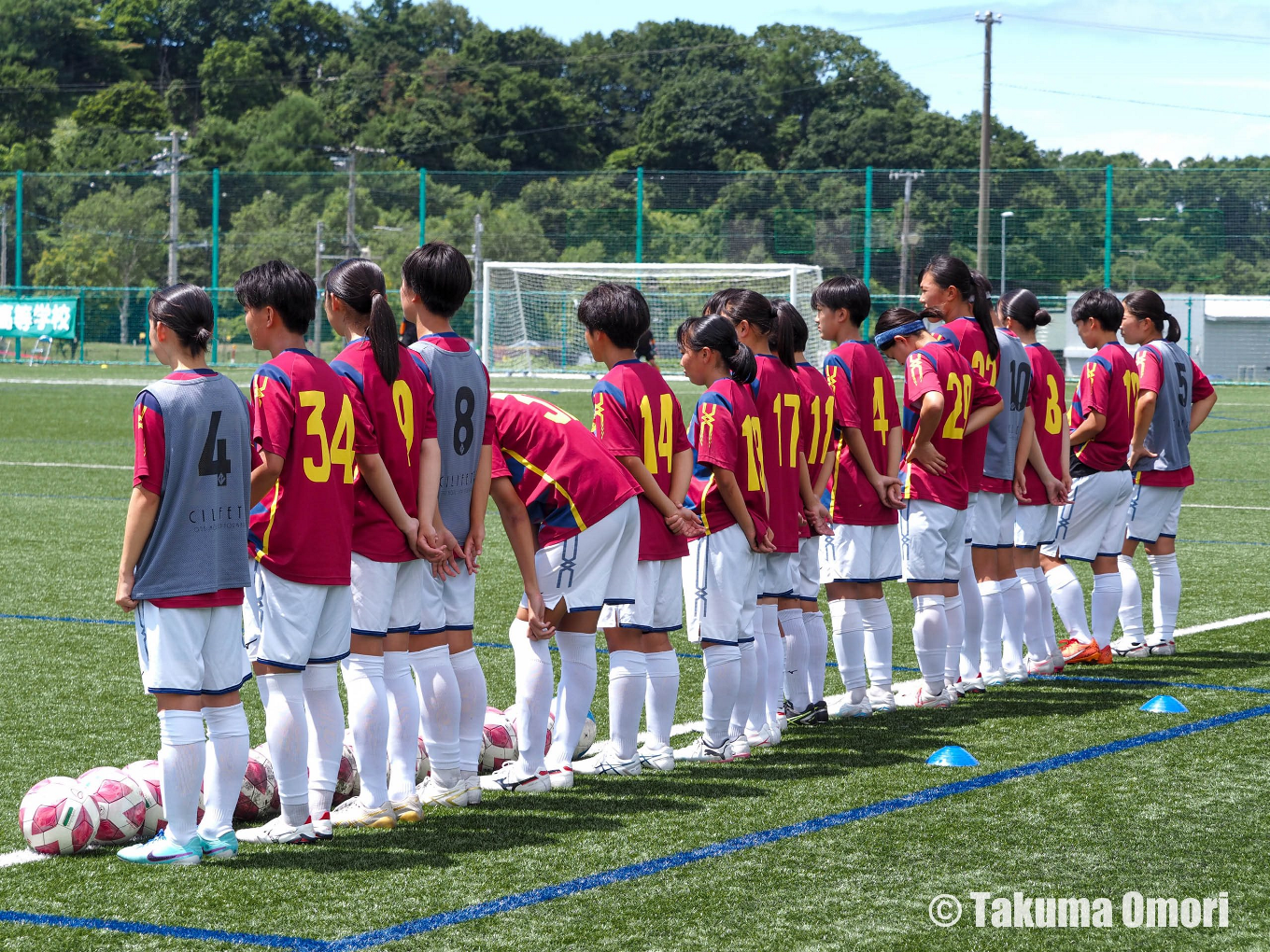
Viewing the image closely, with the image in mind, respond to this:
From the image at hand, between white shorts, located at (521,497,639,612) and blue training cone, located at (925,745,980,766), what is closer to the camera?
white shorts, located at (521,497,639,612)

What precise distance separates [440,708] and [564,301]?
1198 inches

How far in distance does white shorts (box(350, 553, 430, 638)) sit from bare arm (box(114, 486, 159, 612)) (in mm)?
738

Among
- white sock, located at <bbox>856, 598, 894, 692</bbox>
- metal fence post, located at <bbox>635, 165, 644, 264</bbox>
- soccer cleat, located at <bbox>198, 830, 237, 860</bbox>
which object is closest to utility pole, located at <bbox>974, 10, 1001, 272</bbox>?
metal fence post, located at <bbox>635, 165, 644, 264</bbox>

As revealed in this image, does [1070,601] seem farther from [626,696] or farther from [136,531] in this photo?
[136,531]

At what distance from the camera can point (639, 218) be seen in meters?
43.9

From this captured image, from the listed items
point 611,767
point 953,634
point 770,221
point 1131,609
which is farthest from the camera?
point 770,221

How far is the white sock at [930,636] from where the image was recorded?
22.7 ft

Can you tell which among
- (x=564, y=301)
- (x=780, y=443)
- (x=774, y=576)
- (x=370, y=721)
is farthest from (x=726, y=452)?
(x=564, y=301)

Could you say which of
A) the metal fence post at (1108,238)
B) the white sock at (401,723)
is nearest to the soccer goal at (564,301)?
the metal fence post at (1108,238)

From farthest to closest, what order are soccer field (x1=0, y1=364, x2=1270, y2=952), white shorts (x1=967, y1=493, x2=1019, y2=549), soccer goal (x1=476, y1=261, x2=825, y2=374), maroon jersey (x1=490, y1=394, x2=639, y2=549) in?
soccer goal (x1=476, y1=261, x2=825, y2=374), white shorts (x1=967, y1=493, x2=1019, y2=549), maroon jersey (x1=490, y1=394, x2=639, y2=549), soccer field (x1=0, y1=364, x2=1270, y2=952)

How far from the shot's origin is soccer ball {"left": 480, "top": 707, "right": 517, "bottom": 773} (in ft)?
19.5

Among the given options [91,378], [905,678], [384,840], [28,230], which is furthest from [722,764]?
[28,230]

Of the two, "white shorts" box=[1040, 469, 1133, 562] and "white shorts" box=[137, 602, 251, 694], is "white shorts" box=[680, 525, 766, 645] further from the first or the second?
"white shorts" box=[1040, 469, 1133, 562]

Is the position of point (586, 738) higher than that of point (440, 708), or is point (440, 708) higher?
point (440, 708)
